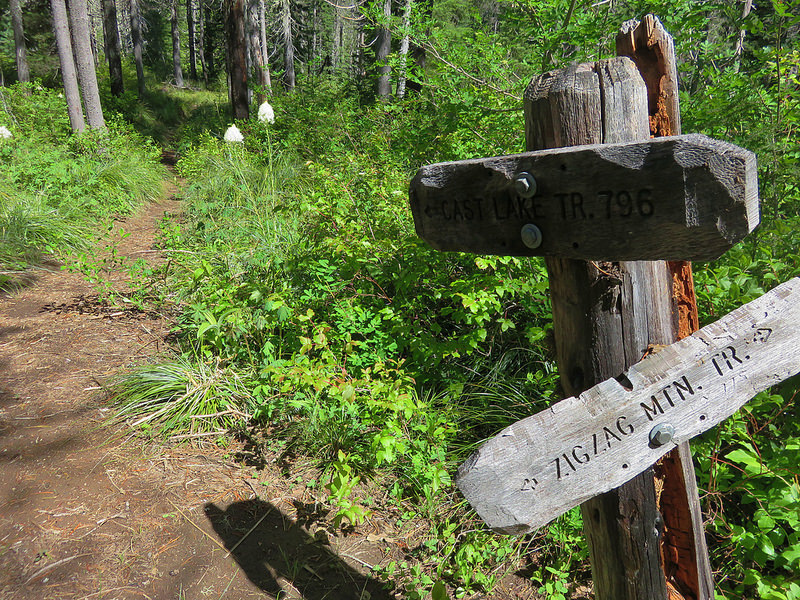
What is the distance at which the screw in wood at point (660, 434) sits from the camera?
124cm

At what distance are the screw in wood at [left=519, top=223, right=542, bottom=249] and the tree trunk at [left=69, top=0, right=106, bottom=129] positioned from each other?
35.8 ft

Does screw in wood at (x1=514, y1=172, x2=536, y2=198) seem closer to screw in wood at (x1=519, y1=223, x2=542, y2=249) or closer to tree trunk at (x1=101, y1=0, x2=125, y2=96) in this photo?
screw in wood at (x1=519, y1=223, x2=542, y2=249)

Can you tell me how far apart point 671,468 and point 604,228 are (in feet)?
2.63

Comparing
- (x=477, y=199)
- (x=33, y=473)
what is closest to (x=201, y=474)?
(x=33, y=473)

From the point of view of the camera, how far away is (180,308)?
4.73 m

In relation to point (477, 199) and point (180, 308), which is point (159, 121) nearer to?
point (180, 308)

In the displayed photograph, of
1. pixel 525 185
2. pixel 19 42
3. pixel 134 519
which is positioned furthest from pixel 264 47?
pixel 525 185

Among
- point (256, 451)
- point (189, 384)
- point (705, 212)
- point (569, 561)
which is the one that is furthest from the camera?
point (189, 384)

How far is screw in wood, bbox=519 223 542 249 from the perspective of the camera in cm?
119

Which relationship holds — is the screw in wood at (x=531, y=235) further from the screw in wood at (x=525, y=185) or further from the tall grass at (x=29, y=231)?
the tall grass at (x=29, y=231)

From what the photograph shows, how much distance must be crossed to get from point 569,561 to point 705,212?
6.81ft

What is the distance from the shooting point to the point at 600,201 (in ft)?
3.56

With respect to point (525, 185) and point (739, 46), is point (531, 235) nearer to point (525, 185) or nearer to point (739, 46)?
point (525, 185)

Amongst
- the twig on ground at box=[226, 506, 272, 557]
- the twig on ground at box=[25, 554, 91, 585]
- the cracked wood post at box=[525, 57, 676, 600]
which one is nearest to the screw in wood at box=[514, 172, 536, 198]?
the cracked wood post at box=[525, 57, 676, 600]
